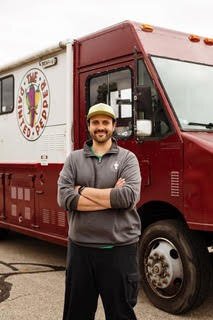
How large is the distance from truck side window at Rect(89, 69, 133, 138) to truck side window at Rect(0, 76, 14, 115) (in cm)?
216

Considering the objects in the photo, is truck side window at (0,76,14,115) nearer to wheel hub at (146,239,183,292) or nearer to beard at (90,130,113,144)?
wheel hub at (146,239,183,292)

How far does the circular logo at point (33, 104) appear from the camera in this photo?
6.86 metres

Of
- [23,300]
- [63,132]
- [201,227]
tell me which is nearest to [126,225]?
[201,227]

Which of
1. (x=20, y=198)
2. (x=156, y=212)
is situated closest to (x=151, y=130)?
(x=156, y=212)

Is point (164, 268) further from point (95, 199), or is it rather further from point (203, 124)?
point (95, 199)

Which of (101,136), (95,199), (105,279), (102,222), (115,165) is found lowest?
(105,279)

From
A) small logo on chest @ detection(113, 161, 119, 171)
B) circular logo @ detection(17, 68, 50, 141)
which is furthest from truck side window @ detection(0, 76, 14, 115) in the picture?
small logo on chest @ detection(113, 161, 119, 171)

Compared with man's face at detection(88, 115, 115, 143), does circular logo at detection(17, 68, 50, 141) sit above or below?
above

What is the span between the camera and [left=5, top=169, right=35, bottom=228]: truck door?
712 cm

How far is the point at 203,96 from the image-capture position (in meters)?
5.33

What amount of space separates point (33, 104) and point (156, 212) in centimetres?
266

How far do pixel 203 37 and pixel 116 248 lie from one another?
3.47 metres

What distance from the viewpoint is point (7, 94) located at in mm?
7883

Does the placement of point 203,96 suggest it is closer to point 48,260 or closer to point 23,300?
point 23,300
